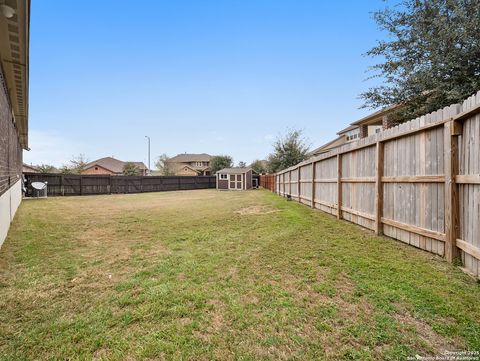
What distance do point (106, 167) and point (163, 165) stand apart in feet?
38.0

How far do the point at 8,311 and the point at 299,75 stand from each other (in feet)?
57.0

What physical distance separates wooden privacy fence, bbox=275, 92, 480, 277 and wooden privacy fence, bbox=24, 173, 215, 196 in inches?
804

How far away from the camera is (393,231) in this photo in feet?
13.9

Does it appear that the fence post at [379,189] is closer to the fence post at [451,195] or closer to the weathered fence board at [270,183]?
the fence post at [451,195]

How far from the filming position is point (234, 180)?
98.7 feet

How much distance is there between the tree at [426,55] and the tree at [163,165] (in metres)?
47.4

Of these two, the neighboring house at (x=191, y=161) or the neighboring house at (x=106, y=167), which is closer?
the neighboring house at (x=106, y=167)

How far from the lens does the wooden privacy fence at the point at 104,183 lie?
725 inches

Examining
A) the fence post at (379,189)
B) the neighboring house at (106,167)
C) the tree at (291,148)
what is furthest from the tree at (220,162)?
the fence post at (379,189)

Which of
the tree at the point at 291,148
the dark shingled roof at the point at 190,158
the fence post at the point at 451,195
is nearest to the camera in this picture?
the fence post at the point at 451,195

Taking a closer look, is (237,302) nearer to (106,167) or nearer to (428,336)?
(428,336)

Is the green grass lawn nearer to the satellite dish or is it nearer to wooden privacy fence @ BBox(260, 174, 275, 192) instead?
the satellite dish

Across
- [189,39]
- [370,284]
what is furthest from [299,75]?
Result: [370,284]

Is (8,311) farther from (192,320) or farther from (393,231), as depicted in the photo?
(393,231)
